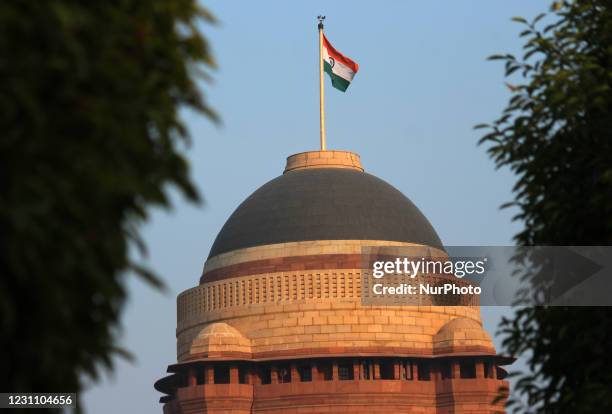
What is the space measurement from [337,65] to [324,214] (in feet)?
36.7

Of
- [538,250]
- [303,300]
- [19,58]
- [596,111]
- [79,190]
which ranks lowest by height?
[79,190]

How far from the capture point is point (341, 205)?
82.6m

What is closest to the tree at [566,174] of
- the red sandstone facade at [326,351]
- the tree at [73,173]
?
the tree at [73,173]

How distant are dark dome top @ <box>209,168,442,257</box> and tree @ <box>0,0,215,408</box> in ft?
214

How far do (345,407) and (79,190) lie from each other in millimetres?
64170

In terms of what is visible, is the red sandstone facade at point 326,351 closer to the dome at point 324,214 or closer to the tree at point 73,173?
the dome at point 324,214

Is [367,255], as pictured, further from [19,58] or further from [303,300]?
[19,58]

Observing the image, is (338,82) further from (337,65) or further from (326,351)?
(326,351)

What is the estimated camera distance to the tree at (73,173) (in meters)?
13.9

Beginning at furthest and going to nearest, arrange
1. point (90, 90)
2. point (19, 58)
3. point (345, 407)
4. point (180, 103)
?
1. point (345, 407)
2. point (180, 103)
3. point (90, 90)
4. point (19, 58)

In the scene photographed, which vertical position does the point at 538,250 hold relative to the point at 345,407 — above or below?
below

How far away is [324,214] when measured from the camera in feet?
269

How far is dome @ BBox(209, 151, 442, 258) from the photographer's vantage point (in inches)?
3204

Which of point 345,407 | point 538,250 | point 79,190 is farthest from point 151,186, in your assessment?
point 345,407
